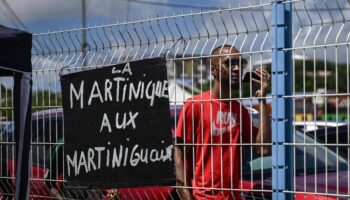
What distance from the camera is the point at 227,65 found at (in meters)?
4.58

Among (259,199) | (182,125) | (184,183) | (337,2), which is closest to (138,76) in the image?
(182,125)

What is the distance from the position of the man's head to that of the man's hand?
0.12 meters

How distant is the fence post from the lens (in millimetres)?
4234

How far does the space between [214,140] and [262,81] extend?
1.78 ft

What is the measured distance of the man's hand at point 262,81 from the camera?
14.5ft

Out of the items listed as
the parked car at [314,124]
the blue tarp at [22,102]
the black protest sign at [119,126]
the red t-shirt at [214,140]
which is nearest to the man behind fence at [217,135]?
the red t-shirt at [214,140]

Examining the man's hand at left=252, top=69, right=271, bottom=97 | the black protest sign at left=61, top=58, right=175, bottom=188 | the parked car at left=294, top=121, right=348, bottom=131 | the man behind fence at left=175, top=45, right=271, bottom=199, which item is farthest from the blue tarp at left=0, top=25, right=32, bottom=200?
the parked car at left=294, top=121, right=348, bottom=131

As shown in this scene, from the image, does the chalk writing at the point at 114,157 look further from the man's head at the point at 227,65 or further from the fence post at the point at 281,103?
the fence post at the point at 281,103

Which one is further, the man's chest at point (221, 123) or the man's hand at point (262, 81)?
the man's chest at point (221, 123)

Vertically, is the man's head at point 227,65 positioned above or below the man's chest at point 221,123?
above

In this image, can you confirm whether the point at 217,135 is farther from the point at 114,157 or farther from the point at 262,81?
the point at 114,157

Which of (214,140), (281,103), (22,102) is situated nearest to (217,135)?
(214,140)

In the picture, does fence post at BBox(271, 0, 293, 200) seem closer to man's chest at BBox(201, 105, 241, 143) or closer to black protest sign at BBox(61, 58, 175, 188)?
man's chest at BBox(201, 105, 241, 143)

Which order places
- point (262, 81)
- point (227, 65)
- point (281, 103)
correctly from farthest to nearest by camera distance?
point (227, 65) → point (262, 81) → point (281, 103)
